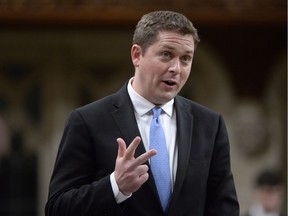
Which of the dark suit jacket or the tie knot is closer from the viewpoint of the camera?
the dark suit jacket

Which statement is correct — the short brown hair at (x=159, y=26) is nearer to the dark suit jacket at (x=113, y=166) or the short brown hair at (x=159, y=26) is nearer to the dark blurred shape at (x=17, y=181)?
the dark suit jacket at (x=113, y=166)

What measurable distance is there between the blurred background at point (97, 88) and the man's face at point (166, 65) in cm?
856

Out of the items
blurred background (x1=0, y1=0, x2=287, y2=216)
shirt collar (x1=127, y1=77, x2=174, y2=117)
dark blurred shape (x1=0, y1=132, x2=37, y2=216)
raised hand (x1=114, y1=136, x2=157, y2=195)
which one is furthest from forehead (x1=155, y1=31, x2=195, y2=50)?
dark blurred shape (x1=0, y1=132, x2=37, y2=216)

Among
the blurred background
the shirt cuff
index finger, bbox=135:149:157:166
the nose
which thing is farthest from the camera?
the blurred background

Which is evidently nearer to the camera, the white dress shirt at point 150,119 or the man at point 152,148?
the man at point 152,148

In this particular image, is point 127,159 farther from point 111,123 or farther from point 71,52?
point 71,52

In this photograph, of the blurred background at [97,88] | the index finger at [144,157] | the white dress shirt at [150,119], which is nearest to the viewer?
the index finger at [144,157]

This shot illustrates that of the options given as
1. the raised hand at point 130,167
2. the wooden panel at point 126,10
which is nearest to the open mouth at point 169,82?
the raised hand at point 130,167

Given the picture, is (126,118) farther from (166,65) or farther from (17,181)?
(17,181)

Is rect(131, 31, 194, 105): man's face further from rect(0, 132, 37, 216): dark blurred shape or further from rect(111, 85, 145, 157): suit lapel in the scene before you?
rect(0, 132, 37, 216): dark blurred shape

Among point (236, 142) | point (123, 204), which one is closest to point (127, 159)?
point (123, 204)

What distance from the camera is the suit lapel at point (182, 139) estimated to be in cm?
450

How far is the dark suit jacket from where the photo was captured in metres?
4.46

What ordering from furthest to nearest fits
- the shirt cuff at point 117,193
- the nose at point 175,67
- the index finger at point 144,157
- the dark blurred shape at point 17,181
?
the dark blurred shape at point 17,181 → the nose at point 175,67 → the shirt cuff at point 117,193 → the index finger at point 144,157
